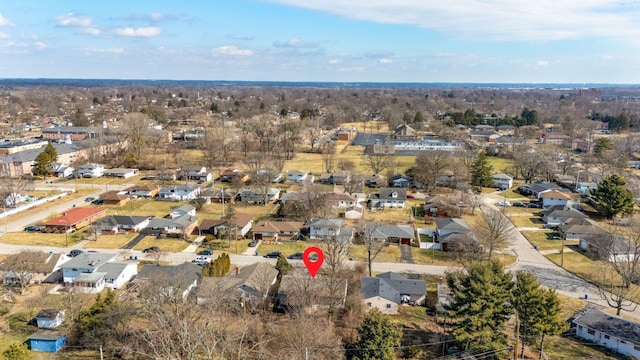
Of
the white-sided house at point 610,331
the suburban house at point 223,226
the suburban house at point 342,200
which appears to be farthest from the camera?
the suburban house at point 342,200

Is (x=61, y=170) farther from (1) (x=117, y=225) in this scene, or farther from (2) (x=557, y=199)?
(2) (x=557, y=199)

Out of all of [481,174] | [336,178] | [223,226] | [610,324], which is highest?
[481,174]

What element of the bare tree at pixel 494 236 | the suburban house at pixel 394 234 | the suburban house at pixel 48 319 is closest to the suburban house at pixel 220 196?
the suburban house at pixel 394 234

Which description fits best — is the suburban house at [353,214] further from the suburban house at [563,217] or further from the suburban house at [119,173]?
the suburban house at [119,173]

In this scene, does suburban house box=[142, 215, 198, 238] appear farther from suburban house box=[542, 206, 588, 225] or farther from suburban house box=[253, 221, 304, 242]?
suburban house box=[542, 206, 588, 225]

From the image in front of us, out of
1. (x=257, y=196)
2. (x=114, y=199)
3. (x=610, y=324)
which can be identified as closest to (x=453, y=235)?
(x=610, y=324)

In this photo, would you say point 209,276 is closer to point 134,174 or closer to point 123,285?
point 123,285

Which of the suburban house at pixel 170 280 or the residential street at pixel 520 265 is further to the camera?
the residential street at pixel 520 265
